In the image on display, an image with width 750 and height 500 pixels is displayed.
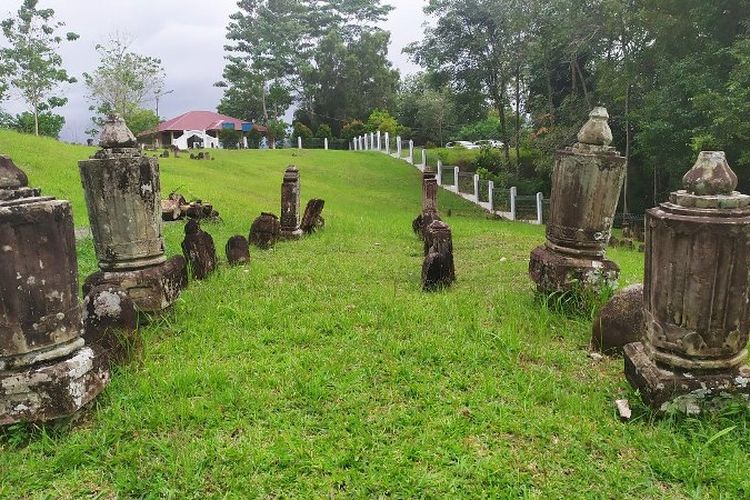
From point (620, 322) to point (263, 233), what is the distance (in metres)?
5.73

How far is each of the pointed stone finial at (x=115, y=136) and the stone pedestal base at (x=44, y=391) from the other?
2.12 metres

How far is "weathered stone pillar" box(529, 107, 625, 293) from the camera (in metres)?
4.70

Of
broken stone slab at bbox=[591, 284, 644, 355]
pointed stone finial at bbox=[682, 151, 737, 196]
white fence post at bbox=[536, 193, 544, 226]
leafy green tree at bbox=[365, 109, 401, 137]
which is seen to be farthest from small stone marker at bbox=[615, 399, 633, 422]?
leafy green tree at bbox=[365, 109, 401, 137]

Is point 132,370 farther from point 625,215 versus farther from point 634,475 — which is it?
point 625,215

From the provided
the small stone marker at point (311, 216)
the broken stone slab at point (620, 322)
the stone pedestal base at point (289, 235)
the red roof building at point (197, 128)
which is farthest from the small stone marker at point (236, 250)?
the red roof building at point (197, 128)

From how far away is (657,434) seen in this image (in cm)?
286

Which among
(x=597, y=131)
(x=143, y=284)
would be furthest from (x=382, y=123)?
(x=143, y=284)

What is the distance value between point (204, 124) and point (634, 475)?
44.7 metres

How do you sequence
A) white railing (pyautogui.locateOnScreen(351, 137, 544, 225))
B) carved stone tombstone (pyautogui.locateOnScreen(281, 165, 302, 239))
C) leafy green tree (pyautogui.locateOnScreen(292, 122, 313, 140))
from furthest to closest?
leafy green tree (pyautogui.locateOnScreen(292, 122, 313, 140)), white railing (pyautogui.locateOnScreen(351, 137, 544, 225)), carved stone tombstone (pyautogui.locateOnScreen(281, 165, 302, 239))

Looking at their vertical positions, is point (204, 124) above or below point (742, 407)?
above

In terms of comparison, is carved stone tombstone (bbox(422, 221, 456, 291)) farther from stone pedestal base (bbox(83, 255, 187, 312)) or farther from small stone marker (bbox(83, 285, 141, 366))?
small stone marker (bbox(83, 285, 141, 366))

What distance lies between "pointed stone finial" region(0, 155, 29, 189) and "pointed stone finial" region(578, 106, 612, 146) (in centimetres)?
423

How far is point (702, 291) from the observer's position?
293 centimetres

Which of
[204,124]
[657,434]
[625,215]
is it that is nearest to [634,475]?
[657,434]
